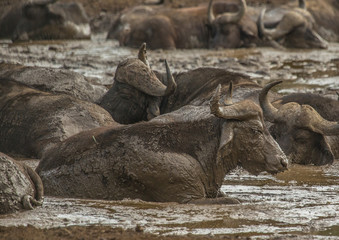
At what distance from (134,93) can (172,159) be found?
14.4 feet

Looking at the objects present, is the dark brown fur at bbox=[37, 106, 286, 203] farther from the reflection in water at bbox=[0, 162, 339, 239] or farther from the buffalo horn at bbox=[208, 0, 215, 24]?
the buffalo horn at bbox=[208, 0, 215, 24]

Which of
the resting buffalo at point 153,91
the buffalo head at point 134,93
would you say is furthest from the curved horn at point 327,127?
the buffalo head at point 134,93

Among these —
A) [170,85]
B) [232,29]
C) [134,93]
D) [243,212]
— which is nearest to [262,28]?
[232,29]

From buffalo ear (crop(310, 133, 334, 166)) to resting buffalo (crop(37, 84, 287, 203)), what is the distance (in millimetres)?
2908

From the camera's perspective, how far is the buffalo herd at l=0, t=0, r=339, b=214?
27.8ft

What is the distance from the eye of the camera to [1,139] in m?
11.8

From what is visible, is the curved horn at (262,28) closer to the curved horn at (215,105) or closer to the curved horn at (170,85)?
the curved horn at (170,85)

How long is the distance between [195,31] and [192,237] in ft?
59.0

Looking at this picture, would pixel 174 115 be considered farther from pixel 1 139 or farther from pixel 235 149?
pixel 1 139

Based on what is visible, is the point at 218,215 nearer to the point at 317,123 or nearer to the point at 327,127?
the point at 327,127

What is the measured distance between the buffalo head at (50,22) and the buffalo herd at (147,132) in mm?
12224

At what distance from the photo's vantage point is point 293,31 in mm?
25219

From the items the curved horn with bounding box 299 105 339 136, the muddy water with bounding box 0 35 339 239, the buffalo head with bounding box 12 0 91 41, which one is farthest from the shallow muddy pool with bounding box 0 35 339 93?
the muddy water with bounding box 0 35 339 239

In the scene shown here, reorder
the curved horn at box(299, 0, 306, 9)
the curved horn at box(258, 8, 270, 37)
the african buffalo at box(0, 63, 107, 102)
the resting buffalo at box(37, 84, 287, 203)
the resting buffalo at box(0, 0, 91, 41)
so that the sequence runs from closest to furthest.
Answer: the resting buffalo at box(37, 84, 287, 203) → the african buffalo at box(0, 63, 107, 102) → the curved horn at box(258, 8, 270, 37) → the curved horn at box(299, 0, 306, 9) → the resting buffalo at box(0, 0, 91, 41)
